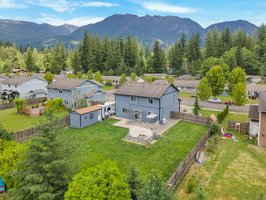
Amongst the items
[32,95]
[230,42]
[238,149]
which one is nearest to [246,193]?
[238,149]

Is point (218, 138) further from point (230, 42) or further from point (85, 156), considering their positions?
point (230, 42)

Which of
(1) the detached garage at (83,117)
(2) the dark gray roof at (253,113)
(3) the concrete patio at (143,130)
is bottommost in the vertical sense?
(3) the concrete patio at (143,130)

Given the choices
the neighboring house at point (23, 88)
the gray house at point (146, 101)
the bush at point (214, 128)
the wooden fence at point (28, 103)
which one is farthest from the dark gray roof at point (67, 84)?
the bush at point (214, 128)

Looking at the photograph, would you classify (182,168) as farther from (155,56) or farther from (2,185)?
(155,56)

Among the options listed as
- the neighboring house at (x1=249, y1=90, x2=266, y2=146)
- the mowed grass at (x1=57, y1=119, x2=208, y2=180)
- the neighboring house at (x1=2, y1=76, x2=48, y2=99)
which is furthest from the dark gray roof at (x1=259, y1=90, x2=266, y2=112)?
the neighboring house at (x1=2, y1=76, x2=48, y2=99)

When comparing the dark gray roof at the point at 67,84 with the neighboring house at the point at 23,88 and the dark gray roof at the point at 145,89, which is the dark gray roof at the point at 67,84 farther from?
the dark gray roof at the point at 145,89

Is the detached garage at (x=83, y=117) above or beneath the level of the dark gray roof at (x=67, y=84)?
beneath

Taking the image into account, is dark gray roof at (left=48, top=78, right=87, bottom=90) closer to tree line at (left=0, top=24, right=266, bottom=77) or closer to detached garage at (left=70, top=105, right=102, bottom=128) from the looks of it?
detached garage at (left=70, top=105, right=102, bottom=128)
